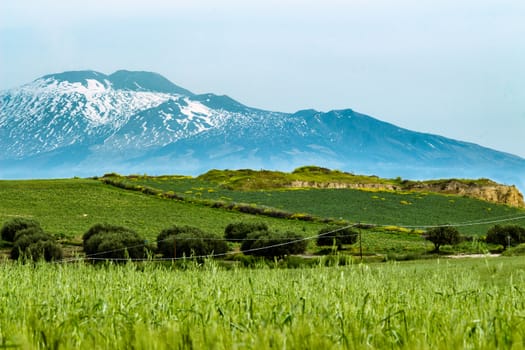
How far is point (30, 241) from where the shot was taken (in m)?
31.6

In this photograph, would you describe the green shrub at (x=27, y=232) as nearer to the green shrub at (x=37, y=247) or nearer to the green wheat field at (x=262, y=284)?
the green shrub at (x=37, y=247)

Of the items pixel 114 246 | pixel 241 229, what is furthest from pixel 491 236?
pixel 114 246

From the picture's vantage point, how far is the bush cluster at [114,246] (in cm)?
2919

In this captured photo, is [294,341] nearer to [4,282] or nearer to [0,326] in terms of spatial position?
[0,326]

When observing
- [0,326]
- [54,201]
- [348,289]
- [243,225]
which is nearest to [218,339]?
[0,326]

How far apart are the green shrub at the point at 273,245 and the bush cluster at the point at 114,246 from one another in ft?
18.4

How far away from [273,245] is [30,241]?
11.6 m

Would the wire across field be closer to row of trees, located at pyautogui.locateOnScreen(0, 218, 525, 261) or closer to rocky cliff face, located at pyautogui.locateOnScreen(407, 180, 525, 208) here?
rocky cliff face, located at pyautogui.locateOnScreen(407, 180, 525, 208)

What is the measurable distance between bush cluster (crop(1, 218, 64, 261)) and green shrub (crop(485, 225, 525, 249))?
2585cm

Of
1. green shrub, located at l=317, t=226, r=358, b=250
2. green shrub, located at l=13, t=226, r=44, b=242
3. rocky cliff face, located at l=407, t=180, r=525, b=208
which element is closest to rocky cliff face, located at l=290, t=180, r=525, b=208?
rocky cliff face, located at l=407, t=180, r=525, b=208

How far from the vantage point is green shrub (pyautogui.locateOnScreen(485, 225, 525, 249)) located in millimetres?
40250

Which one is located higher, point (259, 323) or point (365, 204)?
point (365, 204)

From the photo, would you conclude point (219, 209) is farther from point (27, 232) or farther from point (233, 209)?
point (27, 232)

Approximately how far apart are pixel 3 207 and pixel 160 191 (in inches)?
644
